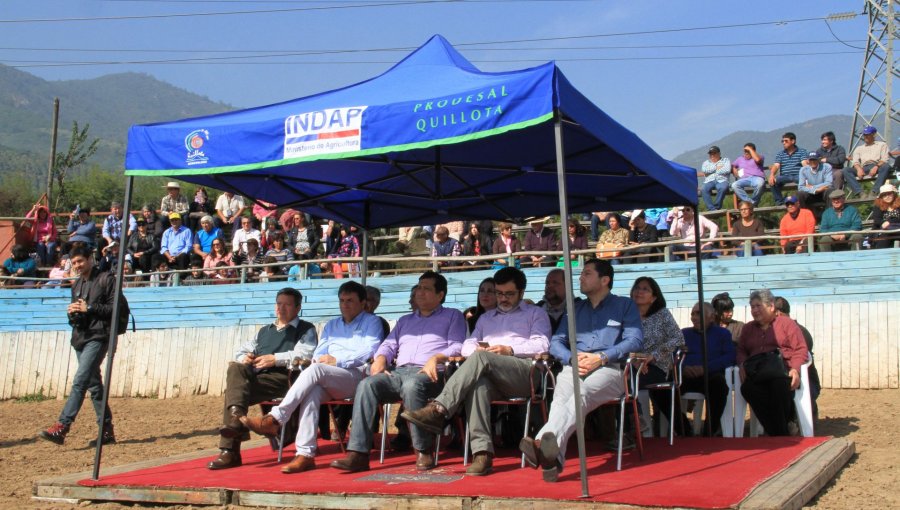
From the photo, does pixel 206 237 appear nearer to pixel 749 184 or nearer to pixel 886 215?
pixel 749 184

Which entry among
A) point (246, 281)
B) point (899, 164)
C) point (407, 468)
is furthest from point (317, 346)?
point (899, 164)

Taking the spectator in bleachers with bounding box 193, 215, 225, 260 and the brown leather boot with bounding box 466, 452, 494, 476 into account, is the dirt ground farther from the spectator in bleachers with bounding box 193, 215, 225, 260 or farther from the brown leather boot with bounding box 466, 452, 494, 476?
the spectator in bleachers with bounding box 193, 215, 225, 260

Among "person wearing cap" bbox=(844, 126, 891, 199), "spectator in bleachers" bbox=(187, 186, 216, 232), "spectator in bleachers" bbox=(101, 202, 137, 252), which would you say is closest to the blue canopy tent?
"person wearing cap" bbox=(844, 126, 891, 199)

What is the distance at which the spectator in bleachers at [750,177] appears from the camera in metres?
16.9

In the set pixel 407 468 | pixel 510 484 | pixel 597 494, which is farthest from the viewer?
pixel 407 468

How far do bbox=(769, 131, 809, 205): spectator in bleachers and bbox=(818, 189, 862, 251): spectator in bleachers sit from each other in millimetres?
2155

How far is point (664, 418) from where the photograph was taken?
857cm

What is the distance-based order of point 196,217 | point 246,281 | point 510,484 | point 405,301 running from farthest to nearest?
1. point 196,217
2. point 246,281
3. point 405,301
4. point 510,484

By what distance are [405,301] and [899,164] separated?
26.9 feet

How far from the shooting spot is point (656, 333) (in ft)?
25.2

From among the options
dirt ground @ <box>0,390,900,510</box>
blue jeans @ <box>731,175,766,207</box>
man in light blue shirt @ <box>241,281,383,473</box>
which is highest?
blue jeans @ <box>731,175,766,207</box>

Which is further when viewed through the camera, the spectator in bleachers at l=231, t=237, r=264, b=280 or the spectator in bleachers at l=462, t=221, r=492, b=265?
the spectator in bleachers at l=231, t=237, r=264, b=280

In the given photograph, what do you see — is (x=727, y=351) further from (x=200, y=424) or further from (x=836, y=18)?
(x=836, y=18)

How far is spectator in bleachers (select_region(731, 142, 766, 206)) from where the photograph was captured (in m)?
Result: 16.9
